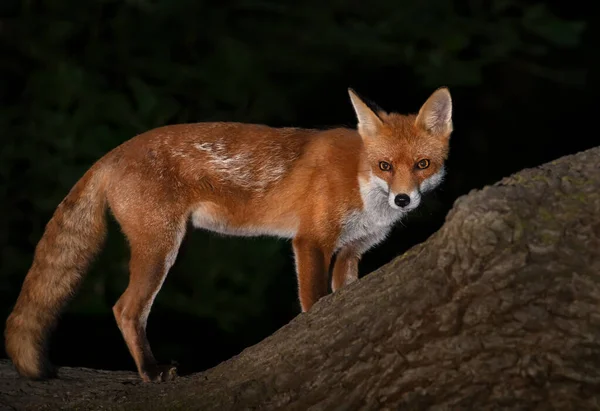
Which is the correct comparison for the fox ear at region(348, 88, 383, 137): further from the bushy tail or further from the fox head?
the bushy tail

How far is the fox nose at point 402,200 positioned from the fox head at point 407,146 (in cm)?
2

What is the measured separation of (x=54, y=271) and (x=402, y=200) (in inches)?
62.4

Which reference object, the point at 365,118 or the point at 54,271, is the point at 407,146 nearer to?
the point at 365,118

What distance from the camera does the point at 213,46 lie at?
16.0 feet

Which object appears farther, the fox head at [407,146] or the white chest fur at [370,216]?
the white chest fur at [370,216]

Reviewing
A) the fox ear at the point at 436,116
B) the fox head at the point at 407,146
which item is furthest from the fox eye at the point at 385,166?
the fox ear at the point at 436,116

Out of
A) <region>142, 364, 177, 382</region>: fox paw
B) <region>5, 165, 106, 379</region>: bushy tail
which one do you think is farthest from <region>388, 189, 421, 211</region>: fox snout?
<region>5, 165, 106, 379</region>: bushy tail

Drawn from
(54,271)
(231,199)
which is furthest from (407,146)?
(54,271)

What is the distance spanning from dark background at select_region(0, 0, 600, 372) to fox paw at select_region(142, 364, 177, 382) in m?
1.20

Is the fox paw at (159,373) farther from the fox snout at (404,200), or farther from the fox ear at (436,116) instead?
the fox ear at (436,116)

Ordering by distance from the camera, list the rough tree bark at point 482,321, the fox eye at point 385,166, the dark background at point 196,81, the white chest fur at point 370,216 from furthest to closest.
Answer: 1. the dark background at point 196,81
2. the white chest fur at point 370,216
3. the fox eye at point 385,166
4. the rough tree bark at point 482,321

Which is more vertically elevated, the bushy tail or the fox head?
the fox head

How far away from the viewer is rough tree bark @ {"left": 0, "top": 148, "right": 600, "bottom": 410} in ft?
6.52

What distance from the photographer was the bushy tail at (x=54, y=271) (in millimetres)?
3510
